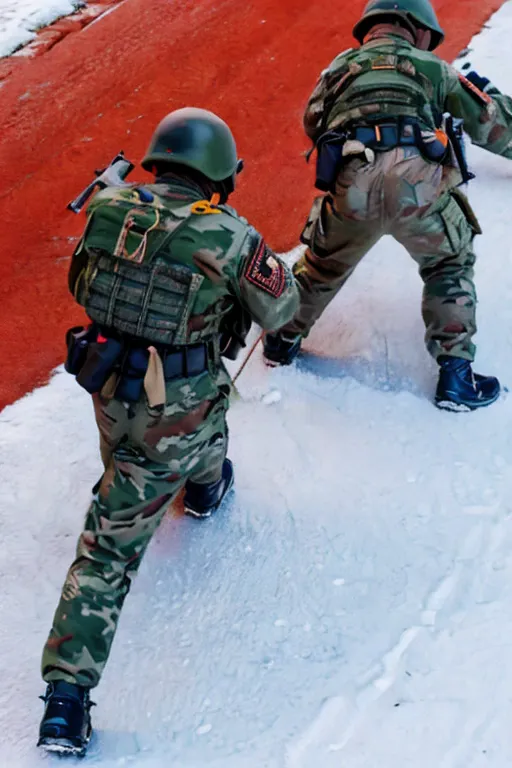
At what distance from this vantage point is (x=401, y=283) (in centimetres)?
463

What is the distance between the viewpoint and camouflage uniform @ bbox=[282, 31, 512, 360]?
3.51 metres

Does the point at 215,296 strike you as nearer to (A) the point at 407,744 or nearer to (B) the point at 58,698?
(B) the point at 58,698

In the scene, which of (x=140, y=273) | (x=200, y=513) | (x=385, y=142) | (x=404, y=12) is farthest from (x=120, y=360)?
(x=404, y=12)

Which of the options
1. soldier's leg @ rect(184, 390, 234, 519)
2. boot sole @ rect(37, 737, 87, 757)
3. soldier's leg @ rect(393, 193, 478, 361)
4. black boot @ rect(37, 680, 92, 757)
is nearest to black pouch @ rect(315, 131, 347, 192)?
soldier's leg @ rect(393, 193, 478, 361)

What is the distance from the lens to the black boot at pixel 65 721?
8.27 feet

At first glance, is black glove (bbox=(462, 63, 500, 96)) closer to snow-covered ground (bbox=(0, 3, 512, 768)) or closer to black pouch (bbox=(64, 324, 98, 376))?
snow-covered ground (bbox=(0, 3, 512, 768))

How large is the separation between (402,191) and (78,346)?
5.16ft

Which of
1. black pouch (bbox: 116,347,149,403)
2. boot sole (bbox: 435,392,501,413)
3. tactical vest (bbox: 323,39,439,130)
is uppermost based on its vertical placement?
tactical vest (bbox: 323,39,439,130)

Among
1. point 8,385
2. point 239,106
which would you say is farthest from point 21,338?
point 239,106

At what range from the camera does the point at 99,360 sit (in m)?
2.67

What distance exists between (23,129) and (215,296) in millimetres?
3870

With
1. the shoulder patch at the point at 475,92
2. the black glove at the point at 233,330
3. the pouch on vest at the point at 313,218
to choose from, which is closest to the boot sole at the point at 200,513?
the black glove at the point at 233,330

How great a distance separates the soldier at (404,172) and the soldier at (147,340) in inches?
35.4

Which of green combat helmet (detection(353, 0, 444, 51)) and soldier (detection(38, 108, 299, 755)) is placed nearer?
soldier (detection(38, 108, 299, 755))
